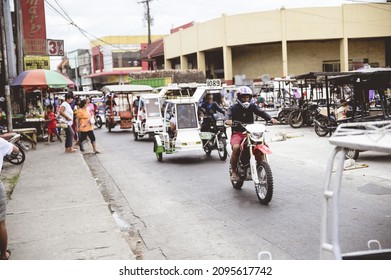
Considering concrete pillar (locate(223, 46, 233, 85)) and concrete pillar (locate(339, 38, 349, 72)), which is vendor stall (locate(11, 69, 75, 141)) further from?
concrete pillar (locate(339, 38, 349, 72))

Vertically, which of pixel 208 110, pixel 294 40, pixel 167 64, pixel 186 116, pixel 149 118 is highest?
pixel 294 40

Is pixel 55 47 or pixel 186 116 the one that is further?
pixel 55 47

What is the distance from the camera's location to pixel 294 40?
30.6m

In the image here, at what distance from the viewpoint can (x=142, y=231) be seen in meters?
5.52

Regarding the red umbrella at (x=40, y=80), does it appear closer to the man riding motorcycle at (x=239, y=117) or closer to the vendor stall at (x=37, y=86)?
the vendor stall at (x=37, y=86)

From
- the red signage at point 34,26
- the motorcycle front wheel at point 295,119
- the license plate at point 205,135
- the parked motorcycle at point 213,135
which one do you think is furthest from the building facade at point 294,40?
the license plate at point 205,135

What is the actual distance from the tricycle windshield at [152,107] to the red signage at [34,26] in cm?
473

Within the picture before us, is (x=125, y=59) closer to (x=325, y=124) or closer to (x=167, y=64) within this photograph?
(x=167, y=64)

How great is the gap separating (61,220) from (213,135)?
5.46m

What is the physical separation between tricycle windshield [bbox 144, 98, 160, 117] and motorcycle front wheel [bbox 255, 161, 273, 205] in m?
10.1

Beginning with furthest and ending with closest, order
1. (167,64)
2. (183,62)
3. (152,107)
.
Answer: (167,64), (183,62), (152,107)

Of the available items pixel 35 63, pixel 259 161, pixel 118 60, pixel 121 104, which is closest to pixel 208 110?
pixel 259 161

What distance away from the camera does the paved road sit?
4781 mm

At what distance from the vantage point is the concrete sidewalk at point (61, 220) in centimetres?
450
